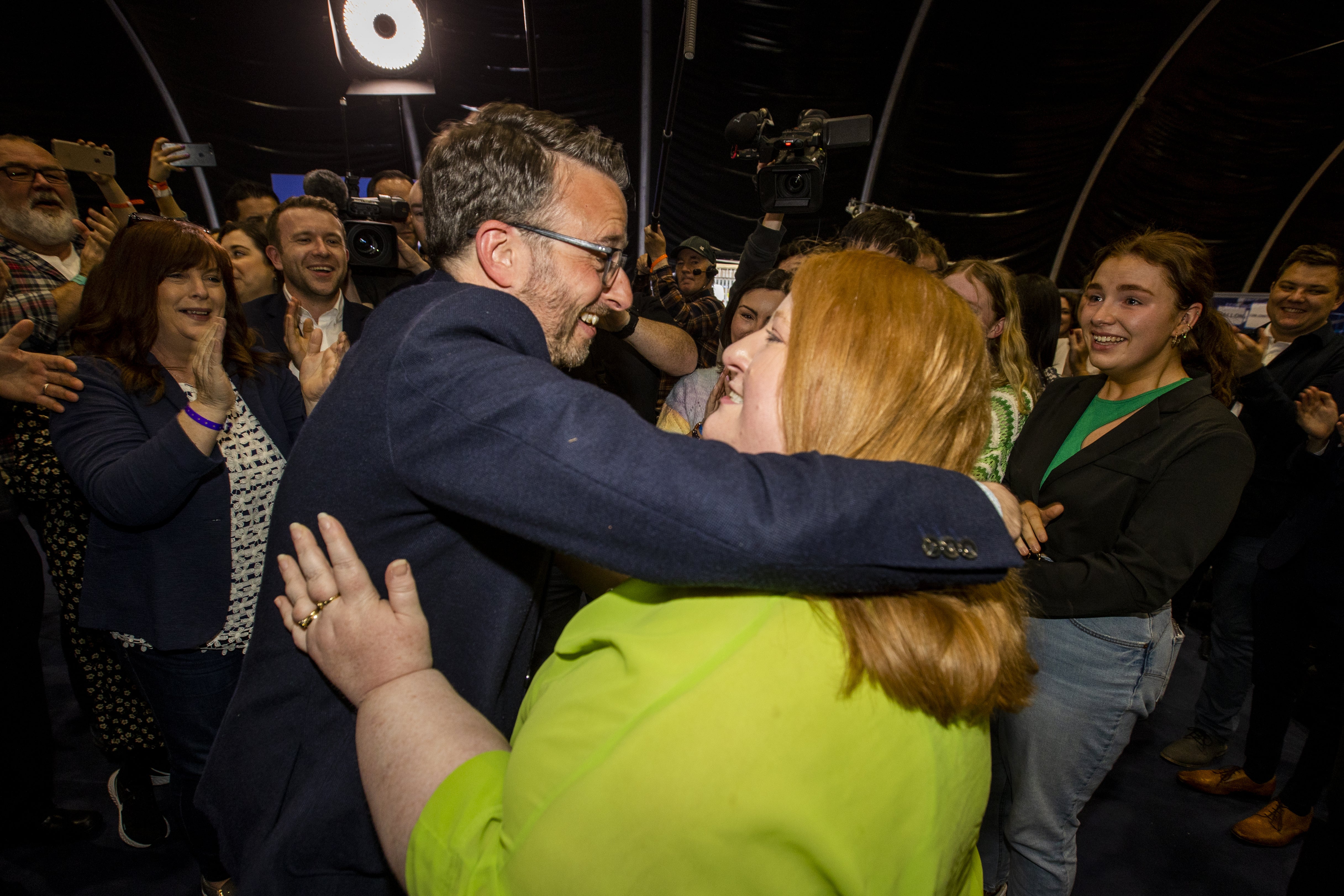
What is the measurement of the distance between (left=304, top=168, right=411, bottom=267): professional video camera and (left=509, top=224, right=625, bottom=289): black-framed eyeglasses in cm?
172

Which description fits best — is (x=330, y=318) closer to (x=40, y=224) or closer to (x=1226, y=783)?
(x=40, y=224)

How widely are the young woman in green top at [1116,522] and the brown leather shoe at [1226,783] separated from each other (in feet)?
5.57

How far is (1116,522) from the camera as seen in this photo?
1.89 metres

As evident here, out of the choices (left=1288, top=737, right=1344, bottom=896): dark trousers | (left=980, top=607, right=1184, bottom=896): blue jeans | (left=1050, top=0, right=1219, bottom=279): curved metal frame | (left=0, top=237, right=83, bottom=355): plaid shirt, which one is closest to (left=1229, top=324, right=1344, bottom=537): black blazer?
(left=980, top=607, right=1184, bottom=896): blue jeans

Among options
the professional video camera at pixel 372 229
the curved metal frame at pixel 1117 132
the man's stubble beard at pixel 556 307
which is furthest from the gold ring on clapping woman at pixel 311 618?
the curved metal frame at pixel 1117 132

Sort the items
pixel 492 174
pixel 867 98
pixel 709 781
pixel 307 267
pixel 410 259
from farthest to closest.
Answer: pixel 867 98 < pixel 410 259 < pixel 307 267 < pixel 492 174 < pixel 709 781

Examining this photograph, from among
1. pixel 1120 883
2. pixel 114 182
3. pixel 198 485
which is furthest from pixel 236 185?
pixel 1120 883

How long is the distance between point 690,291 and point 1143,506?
4.00 m

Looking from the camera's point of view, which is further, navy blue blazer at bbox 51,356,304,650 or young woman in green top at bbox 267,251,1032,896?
navy blue blazer at bbox 51,356,304,650

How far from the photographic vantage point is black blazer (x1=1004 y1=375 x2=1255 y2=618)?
1756 millimetres

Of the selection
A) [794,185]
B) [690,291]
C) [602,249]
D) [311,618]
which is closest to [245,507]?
[311,618]

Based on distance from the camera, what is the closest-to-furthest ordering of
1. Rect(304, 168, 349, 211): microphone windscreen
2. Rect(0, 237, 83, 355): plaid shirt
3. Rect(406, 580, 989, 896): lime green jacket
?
1. Rect(406, 580, 989, 896): lime green jacket
2. Rect(0, 237, 83, 355): plaid shirt
3. Rect(304, 168, 349, 211): microphone windscreen

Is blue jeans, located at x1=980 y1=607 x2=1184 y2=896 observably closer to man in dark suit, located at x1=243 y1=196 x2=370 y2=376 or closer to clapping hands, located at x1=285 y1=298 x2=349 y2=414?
clapping hands, located at x1=285 y1=298 x2=349 y2=414

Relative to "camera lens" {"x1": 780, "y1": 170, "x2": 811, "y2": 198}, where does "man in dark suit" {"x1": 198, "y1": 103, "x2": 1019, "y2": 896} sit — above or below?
below
